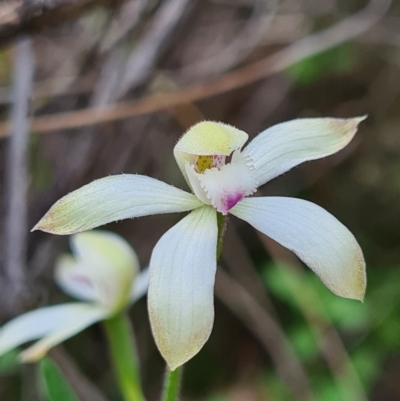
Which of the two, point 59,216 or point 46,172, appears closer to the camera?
point 59,216

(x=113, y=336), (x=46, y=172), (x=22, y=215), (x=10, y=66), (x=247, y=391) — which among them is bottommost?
(x=247, y=391)

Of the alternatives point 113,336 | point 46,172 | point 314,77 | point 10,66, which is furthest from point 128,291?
point 314,77

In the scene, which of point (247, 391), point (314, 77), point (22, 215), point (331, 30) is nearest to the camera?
point (22, 215)

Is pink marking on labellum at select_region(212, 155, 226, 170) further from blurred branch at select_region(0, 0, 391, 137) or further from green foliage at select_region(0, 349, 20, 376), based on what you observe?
green foliage at select_region(0, 349, 20, 376)

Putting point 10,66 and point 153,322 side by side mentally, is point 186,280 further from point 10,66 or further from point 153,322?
point 10,66

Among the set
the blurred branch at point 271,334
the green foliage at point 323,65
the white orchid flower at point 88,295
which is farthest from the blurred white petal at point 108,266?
the green foliage at point 323,65

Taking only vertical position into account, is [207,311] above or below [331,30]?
below
